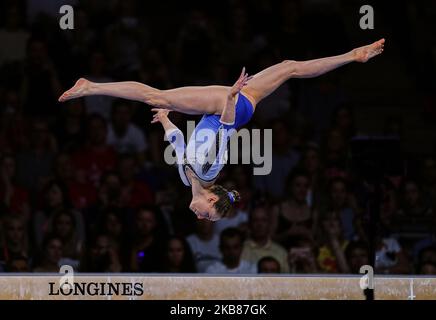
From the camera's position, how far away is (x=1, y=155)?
10148mm

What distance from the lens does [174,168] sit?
1052cm

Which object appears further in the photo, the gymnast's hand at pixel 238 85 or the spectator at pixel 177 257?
the spectator at pixel 177 257

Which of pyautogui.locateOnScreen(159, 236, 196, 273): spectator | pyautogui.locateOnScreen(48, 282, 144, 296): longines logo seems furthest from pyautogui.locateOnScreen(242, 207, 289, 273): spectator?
pyautogui.locateOnScreen(48, 282, 144, 296): longines logo

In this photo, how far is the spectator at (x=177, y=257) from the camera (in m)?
9.28

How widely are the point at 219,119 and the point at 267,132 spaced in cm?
258

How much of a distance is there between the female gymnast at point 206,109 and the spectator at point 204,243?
1.53m

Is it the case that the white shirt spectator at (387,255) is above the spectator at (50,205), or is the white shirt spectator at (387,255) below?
below

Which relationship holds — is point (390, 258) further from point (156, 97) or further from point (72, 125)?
point (72, 125)

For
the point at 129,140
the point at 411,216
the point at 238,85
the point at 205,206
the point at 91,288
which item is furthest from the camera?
the point at 129,140

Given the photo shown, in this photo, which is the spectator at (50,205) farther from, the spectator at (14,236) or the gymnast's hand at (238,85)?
the gymnast's hand at (238,85)

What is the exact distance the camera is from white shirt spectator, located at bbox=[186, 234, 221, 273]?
949cm

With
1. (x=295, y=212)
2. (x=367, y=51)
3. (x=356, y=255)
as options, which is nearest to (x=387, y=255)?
(x=356, y=255)

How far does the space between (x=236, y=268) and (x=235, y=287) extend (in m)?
1.22

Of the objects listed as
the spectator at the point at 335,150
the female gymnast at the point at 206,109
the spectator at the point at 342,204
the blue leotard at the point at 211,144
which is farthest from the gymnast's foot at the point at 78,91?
the spectator at the point at 335,150
